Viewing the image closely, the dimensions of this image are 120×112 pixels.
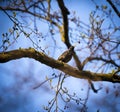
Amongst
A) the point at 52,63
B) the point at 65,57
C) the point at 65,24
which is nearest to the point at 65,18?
the point at 65,24

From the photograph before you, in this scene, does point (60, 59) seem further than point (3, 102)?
No

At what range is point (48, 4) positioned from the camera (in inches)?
201

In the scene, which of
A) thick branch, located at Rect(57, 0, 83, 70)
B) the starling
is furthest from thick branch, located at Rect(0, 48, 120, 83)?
thick branch, located at Rect(57, 0, 83, 70)

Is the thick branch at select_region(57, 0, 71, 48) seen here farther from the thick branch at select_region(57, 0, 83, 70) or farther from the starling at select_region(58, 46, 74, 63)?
the starling at select_region(58, 46, 74, 63)

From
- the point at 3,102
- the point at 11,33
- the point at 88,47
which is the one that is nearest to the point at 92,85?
the point at 88,47

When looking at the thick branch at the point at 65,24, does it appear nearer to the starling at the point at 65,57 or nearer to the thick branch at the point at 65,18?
the thick branch at the point at 65,18

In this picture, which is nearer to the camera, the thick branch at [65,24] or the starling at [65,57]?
the starling at [65,57]

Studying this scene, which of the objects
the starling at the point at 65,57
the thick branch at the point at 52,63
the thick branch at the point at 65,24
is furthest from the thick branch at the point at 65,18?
the thick branch at the point at 52,63

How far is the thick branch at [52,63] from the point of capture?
3145 millimetres

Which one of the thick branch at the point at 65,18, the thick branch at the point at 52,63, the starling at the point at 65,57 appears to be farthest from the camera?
the thick branch at the point at 65,18

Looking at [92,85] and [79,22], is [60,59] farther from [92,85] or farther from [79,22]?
[92,85]

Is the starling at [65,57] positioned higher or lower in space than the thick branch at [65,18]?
lower

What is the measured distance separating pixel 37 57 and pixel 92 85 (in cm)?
223

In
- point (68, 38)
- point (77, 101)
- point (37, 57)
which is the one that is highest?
point (68, 38)
